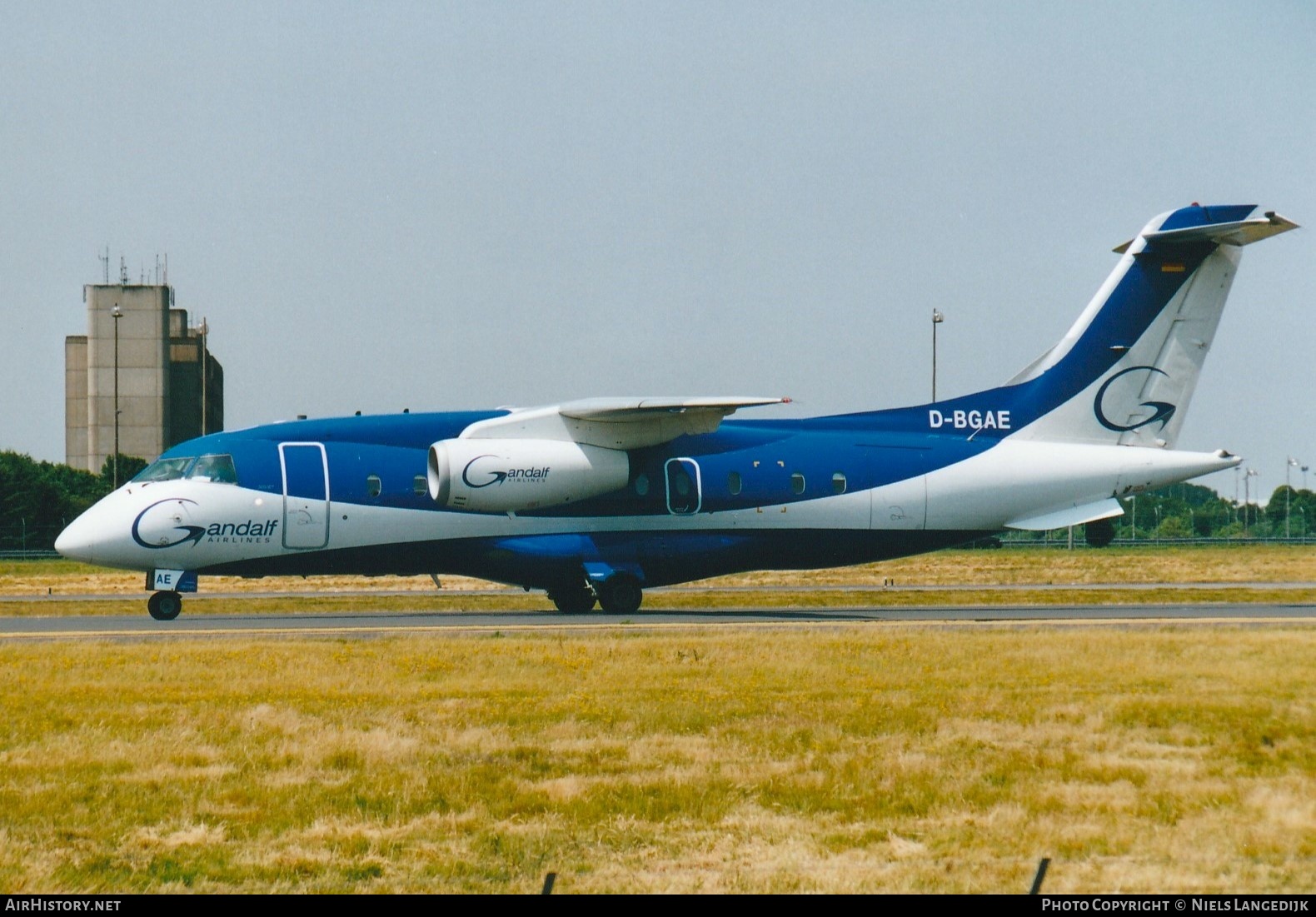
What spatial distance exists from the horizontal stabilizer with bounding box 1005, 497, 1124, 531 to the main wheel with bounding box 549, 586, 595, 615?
9100mm

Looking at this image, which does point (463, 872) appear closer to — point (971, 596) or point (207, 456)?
point (207, 456)

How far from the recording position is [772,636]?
21.6 m

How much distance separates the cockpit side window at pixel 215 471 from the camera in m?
26.8

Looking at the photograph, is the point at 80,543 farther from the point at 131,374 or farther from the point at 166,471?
the point at 131,374

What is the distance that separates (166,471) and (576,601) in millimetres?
8621

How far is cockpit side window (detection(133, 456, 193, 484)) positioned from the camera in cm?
2702

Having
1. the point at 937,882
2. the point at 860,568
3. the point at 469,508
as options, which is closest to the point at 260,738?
the point at 937,882

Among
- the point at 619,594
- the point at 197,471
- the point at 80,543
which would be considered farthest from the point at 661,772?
the point at 80,543

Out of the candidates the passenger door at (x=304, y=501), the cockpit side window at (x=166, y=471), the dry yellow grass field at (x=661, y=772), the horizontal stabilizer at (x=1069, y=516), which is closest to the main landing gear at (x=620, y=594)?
the passenger door at (x=304, y=501)

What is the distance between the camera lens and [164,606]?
87.3ft

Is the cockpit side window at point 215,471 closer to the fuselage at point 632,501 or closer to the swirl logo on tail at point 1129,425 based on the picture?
the fuselage at point 632,501

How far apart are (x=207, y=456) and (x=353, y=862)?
20.3m

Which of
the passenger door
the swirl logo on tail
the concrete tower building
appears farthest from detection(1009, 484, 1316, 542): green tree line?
the passenger door

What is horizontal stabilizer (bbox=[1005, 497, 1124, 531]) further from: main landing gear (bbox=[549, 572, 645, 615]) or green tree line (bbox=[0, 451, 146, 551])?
green tree line (bbox=[0, 451, 146, 551])
